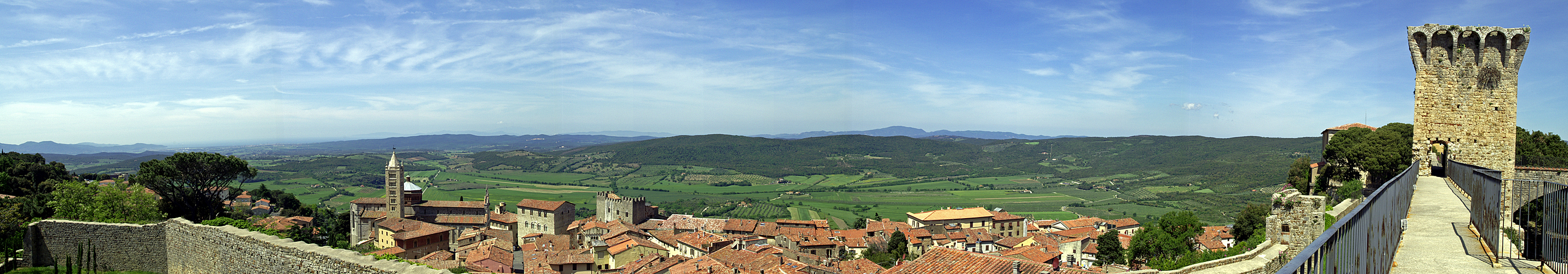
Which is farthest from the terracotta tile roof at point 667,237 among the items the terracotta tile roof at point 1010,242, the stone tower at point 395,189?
the terracotta tile roof at point 1010,242

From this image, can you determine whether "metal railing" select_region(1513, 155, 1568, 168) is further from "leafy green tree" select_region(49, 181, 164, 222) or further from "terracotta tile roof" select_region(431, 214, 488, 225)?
"terracotta tile roof" select_region(431, 214, 488, 225)

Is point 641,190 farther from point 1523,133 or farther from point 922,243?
point 1523,133

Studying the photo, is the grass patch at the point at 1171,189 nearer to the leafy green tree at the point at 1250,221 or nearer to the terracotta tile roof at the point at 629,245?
the leafy green tree at the point at 1250,221

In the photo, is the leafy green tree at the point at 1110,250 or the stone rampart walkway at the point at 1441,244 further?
the leafy green tree at the point at 1110,250

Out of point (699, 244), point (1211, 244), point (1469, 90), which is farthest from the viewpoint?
point (699, 244)

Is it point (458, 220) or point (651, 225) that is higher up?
point (458, 220)

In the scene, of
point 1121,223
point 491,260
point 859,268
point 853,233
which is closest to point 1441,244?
point 859,268

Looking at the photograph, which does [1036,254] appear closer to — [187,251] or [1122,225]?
[1122,225]
